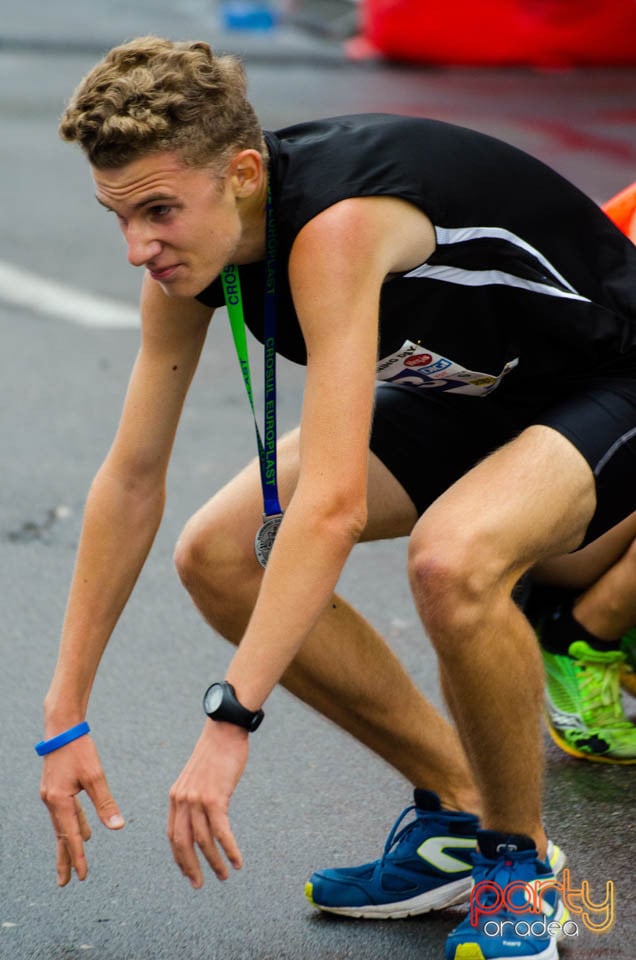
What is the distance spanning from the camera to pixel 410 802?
11.7 feet

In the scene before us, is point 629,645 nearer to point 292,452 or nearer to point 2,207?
point 292,452

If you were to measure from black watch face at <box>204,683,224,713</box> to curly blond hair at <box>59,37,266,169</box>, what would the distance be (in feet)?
2.92

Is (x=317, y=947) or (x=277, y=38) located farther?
(x=277, y=38)

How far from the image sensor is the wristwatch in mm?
2584

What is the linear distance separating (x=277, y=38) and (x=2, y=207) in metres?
7.03

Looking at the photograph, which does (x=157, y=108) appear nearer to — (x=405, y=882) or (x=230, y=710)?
(x=230, y=710)

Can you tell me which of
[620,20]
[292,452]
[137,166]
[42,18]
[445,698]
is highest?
[137,166]

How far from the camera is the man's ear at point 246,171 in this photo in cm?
277

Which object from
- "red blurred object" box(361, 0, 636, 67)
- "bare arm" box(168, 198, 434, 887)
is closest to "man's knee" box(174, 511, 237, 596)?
"bare arm" box(168, 198, 434, 887)

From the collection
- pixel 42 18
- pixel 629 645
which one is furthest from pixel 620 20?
pixel 629 645

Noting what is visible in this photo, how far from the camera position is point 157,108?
8.72ft

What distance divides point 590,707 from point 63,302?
14.9 feet

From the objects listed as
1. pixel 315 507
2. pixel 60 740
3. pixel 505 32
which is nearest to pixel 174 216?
pixel 315 507
